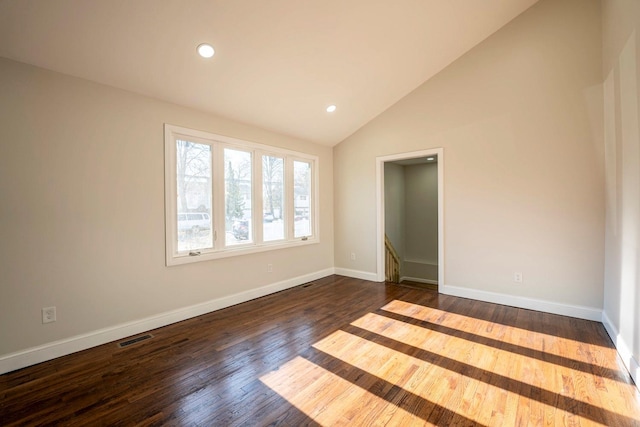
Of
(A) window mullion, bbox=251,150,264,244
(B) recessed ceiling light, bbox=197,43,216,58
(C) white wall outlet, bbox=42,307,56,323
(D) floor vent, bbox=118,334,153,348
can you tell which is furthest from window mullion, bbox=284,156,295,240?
(C) white wall outlet, bbox=42,307,56,323

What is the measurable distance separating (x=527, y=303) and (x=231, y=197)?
407 cm

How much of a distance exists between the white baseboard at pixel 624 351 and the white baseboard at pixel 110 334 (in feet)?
12.6

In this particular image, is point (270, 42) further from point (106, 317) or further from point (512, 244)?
point (512, 244)

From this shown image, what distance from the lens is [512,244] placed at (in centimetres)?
373

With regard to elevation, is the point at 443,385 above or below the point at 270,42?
below

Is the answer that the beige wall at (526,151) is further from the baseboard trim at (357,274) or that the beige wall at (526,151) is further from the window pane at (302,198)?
the window pane at (302,198)

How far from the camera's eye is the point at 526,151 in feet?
11.8

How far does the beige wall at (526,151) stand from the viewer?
3246 mm

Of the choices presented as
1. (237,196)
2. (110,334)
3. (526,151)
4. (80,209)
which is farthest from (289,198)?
(526,151)

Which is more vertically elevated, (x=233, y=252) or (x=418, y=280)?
(x=233, y=252)

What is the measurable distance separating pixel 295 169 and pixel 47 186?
10.5 feet

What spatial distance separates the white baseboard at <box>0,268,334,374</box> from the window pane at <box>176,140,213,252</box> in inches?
29.3

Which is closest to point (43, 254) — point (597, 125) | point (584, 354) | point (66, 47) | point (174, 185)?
point (174, 185)

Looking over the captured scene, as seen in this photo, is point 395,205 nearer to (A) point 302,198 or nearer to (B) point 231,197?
(A) point 302,198
